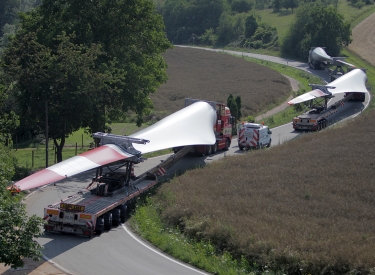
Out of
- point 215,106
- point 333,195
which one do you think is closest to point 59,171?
point 333,195

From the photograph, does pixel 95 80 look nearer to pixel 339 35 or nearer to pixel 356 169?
pixel 356 169

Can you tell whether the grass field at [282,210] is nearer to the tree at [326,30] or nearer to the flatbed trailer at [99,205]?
the flatbed trailer at [99,205]

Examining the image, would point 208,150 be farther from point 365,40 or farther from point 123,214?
point 365,40

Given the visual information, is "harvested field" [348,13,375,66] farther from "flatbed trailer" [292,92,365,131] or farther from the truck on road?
the truck on road

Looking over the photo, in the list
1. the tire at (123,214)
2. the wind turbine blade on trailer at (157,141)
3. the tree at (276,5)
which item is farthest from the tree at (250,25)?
the tire at (123,214)

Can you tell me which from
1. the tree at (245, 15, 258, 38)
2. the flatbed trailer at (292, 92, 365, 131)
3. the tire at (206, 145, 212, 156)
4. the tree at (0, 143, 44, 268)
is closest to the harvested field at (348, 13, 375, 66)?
the tree at (245, 15, 258, 38)
